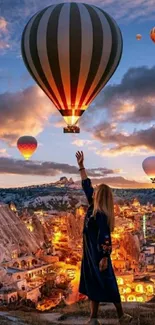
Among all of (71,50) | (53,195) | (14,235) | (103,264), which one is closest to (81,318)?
(103,264)

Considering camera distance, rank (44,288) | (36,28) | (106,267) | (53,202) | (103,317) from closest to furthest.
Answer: (106,267)
(103,317)
(36,28)
(44,288)
(53,202)

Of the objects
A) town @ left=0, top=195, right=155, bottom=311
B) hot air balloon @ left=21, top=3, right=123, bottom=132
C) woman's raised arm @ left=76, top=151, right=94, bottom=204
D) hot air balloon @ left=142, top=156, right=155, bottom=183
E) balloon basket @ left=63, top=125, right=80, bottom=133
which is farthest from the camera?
hot air balloon @ left=142, top=156, right=155, bottom=183

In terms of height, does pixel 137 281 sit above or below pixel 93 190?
below

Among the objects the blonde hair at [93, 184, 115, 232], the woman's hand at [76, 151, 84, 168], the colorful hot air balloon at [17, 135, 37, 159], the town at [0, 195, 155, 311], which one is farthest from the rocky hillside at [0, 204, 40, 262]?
the blonde hair at [93, 184, 115, 232]

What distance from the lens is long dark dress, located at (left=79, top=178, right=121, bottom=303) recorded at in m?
3.26

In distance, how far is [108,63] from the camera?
976 cm

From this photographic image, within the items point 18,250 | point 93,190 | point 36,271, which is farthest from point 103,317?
point 18,250

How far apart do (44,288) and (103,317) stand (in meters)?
12.5

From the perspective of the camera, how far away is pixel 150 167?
71.7 feet

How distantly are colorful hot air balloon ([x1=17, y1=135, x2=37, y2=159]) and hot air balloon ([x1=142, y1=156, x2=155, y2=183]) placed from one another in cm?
628

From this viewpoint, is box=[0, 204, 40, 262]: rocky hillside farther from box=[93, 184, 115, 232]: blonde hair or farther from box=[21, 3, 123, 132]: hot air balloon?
box=[93, 184, 115, 232]: blonde hair

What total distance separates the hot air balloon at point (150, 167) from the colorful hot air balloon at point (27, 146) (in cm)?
628

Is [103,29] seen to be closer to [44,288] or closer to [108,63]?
[108,63]

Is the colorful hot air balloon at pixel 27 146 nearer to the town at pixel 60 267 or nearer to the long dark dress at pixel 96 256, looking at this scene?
the town at pixel 60 267
